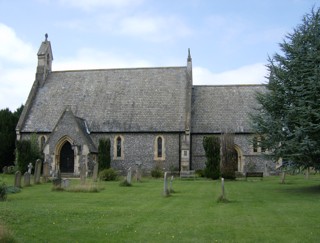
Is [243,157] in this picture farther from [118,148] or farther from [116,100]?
[116,100]

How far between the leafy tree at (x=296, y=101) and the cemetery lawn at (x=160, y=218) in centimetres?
260

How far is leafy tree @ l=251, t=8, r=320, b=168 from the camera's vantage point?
2000cm

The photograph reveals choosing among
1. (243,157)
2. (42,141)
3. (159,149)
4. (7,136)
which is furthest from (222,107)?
(7,136)

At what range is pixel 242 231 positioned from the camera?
10.6m

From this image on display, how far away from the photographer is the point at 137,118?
36.4 metres

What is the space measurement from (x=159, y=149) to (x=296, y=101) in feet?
54.5

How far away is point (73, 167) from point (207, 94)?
13415mm

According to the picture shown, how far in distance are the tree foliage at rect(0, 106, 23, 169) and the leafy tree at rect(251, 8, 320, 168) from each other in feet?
86.0

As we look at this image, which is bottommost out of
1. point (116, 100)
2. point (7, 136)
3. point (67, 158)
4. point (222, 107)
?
Answer: point (67, 158)

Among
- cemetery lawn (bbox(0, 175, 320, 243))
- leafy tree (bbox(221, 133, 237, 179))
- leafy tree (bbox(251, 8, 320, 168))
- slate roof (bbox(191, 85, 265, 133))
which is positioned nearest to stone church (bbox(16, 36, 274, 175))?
slate roof (bbox(191, 85, 265, 133))

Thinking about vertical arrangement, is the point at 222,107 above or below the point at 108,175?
above

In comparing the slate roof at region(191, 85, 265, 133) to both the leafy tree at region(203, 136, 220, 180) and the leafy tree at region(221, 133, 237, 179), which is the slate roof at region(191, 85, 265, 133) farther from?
the leafy tree at region(203, 136, 220, 180)

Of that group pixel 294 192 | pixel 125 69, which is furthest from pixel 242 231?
pixel 125 69

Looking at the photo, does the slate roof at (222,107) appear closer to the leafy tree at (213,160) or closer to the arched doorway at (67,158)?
the leafy tree at (213,160)
